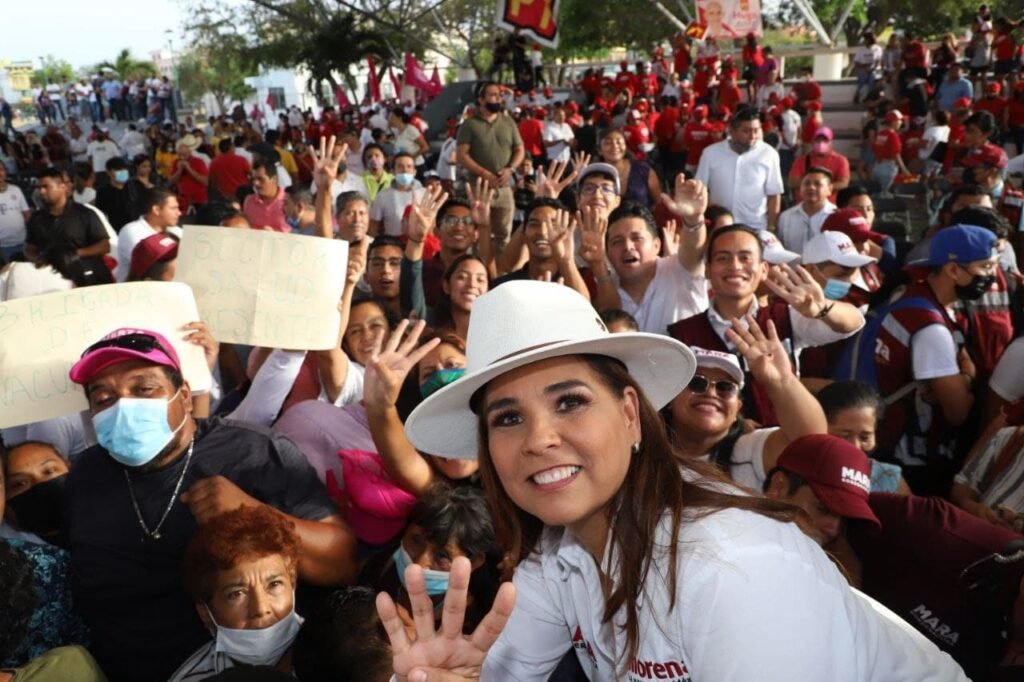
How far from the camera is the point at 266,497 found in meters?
2.58

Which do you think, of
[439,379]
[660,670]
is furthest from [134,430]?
[660,670]

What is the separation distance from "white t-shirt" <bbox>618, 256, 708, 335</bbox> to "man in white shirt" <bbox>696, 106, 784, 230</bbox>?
8.41 feet

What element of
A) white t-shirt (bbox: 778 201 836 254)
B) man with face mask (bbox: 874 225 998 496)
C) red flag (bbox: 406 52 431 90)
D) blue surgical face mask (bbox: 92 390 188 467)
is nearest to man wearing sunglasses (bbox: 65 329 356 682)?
blue surgical face mask (bbox: 92 390 188 467)

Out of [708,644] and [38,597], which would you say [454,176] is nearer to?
[38,597]

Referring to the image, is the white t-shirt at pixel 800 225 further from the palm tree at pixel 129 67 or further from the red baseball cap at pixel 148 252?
the palm tree at pixel 129 67

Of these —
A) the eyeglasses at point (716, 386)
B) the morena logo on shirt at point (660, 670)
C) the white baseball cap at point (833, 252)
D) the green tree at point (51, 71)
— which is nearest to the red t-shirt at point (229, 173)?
the white baseball cap at point (833, 252)

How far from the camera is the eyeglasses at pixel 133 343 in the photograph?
98.4 inches

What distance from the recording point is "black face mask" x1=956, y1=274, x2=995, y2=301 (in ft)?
11.5

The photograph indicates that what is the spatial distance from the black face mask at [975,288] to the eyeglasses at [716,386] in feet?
4.40

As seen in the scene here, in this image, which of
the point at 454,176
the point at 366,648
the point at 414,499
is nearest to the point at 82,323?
the point at 414,499

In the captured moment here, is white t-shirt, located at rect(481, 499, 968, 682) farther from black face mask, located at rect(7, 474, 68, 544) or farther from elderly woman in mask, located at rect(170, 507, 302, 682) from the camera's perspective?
black face mask, located at rect(7, 474, 68, 544)

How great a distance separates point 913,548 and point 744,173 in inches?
191

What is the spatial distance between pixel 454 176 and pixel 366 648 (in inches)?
315

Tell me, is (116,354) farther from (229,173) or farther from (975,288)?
(229,173)
